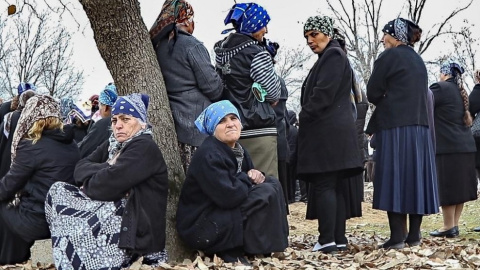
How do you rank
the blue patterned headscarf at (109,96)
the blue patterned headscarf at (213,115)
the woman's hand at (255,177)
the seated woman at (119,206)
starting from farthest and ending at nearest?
1. the blue patterned headscarf at (109,96)
2. the woman's hand at (255,177)
3. the blue patterned headscarf at (213,115)
4. the seated woman at (119,206)

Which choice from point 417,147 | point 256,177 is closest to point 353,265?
point 256,177

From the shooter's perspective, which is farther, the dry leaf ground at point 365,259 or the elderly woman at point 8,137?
the elderly woman at point 8,137

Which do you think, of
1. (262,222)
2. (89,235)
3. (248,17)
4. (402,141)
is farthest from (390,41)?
(89,235)

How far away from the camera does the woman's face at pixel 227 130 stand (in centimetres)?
557

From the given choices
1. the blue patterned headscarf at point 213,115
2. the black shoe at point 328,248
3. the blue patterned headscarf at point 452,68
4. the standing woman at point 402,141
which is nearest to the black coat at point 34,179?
the blue patterned headscarf at point 213,115

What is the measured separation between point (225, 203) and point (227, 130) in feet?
1.96

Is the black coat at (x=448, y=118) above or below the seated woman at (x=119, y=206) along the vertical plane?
above

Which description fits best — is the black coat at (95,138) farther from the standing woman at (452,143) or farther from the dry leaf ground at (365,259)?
the standing woman at (452,143)

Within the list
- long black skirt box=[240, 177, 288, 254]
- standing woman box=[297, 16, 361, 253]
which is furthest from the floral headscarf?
standing woman box=[297, 16, 361, 253]

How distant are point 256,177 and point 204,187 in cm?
50

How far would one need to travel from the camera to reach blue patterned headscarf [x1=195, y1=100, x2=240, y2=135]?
5555 mm

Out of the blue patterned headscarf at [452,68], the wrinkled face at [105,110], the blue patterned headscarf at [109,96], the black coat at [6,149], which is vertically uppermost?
the blue patterned headscarf at [452,68]

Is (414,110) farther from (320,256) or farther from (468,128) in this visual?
(468,128)

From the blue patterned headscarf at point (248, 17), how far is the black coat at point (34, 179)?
194 centimetres
